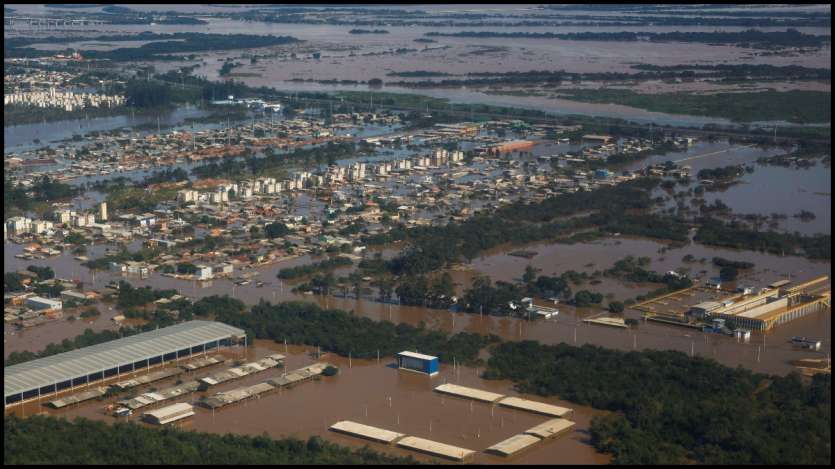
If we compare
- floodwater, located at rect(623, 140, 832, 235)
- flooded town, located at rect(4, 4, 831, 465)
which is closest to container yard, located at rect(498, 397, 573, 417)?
flooded town, located at rect(4, 4, 831, 465)

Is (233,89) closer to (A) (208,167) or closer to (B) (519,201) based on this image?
(A) (208,167)

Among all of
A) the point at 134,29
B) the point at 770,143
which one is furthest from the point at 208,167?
the point at 134,29

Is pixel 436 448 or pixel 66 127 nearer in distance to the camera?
pixel 436 448

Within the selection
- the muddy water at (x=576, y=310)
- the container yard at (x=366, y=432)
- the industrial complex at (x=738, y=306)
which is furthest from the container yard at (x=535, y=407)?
the industrial complex at (x=738, y=306)

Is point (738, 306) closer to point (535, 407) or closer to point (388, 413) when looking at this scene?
point (535, 407)

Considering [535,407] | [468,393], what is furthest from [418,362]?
[535,407]

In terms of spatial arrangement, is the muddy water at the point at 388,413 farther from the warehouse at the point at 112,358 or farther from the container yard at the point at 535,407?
the warehouse at the point at 112,358

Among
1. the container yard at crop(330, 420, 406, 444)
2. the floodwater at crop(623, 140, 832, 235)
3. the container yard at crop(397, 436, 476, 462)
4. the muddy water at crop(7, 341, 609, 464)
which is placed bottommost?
the floodwater at crop(623, 140, 832, 235)

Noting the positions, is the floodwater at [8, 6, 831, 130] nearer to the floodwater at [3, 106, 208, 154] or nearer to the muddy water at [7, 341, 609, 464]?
the floodwater at [3, 106, 208, 154]
